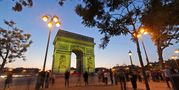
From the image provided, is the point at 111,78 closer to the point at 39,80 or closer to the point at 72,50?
the point at 39,80

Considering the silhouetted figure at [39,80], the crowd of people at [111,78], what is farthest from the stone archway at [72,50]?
the silhouetted figure at [39,80]

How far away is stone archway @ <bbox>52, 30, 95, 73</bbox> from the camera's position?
3350 cm

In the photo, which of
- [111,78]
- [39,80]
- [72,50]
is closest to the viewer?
[39,80]

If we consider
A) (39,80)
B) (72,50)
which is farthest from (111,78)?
(72,50)

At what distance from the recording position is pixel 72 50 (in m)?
37.8

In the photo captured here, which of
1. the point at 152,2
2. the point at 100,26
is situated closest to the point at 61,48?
the point at 100,26

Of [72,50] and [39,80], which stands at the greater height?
[72,50]

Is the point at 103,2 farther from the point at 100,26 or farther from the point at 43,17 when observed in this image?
the point at 43,17

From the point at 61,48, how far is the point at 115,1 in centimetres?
2823

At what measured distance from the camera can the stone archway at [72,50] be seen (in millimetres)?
33500

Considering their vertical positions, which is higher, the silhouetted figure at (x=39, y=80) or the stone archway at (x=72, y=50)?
the stone archway at (x=72, y=50)

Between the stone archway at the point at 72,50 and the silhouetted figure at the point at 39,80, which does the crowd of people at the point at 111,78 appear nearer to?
the silhouetted figure at the point at 39,80

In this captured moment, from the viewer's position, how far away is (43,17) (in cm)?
1212

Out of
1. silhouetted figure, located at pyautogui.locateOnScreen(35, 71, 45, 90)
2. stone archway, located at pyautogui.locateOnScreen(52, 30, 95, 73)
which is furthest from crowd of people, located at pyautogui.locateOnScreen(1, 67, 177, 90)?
stone archway, located at pyautogui.locateOnScreen(52, 30, 95, 73)
